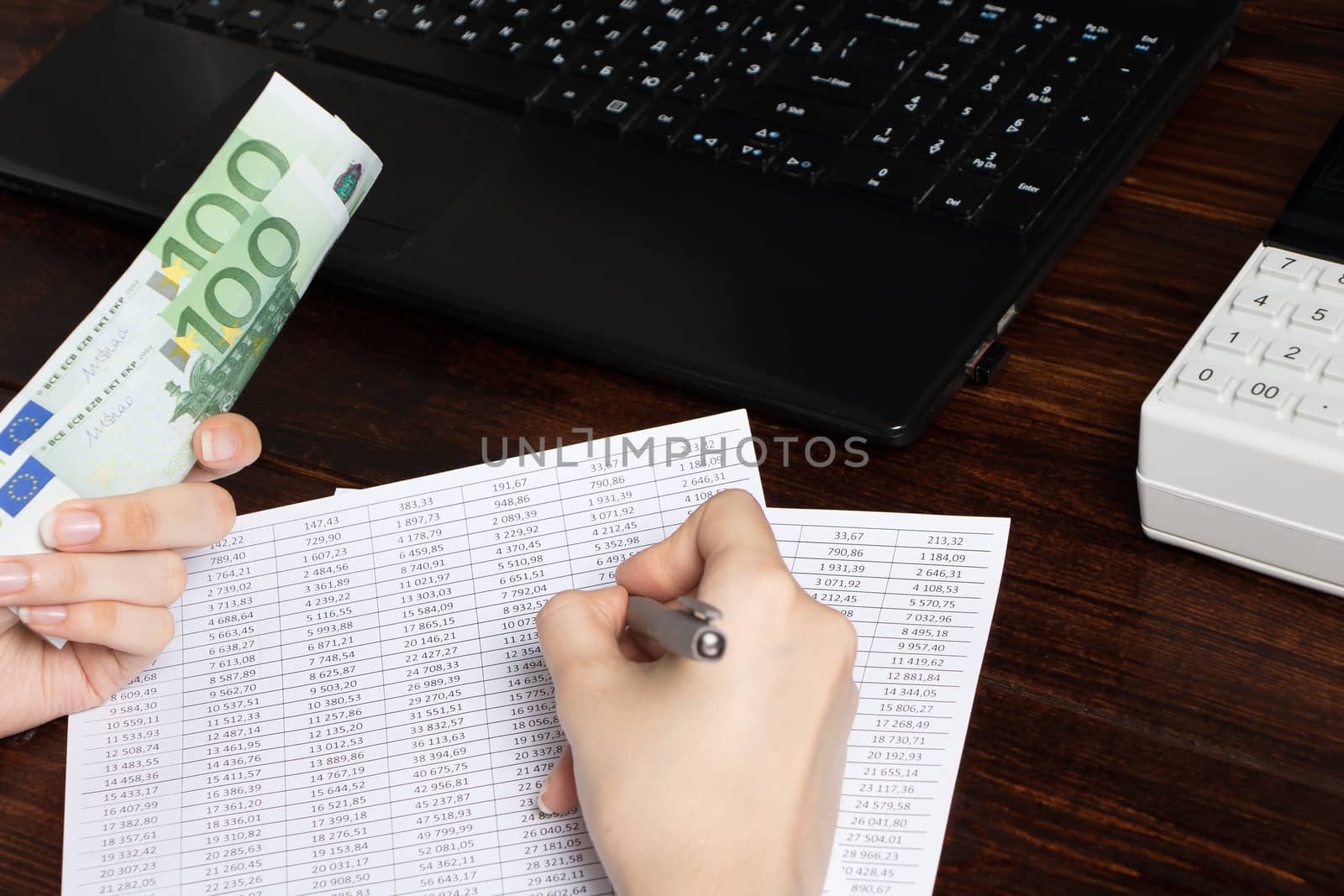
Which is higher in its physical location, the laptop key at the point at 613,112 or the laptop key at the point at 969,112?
the laptop key at the point at 613,112

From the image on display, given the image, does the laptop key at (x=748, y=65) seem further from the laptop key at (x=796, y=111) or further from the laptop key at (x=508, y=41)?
the laptop key at (x=508, y=41)

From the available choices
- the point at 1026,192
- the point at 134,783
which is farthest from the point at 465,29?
the point at 134,783

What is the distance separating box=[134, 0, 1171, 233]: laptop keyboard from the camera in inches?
24.9

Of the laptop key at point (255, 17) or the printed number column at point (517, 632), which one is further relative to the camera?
the laptop key at point (255, 17)

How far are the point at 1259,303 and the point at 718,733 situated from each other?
0.28m

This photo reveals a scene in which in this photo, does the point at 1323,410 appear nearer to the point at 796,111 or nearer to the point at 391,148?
the point at 796,111

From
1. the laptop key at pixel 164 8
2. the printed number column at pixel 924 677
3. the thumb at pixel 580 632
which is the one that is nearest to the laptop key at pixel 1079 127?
the printed number column at pixel 924 677

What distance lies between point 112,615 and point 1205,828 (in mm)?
437

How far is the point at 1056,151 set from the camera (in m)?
0.63

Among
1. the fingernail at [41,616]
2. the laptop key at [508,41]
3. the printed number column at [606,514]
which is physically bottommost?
the printed number column at [606,514]

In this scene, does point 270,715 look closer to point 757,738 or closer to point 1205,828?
point 757,738

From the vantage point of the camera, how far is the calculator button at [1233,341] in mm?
487

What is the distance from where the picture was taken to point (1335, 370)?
1.55 feet

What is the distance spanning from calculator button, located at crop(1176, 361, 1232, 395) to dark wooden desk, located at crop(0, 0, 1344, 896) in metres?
0.08
